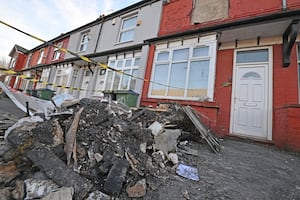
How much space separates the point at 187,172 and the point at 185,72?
4.21m

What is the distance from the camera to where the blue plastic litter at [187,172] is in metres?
2.04

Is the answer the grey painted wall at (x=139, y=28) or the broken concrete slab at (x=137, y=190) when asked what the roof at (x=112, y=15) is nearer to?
the grey painted wall at (x=139, y=28)

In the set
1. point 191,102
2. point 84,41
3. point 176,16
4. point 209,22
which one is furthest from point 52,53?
point 191,102

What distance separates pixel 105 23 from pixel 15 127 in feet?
32.4

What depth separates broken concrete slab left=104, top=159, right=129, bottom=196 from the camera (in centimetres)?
151

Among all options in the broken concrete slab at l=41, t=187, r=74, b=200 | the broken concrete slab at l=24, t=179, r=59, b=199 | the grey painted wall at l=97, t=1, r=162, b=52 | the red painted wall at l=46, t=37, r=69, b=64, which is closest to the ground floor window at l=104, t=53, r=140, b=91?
the grey painted wall at l=97, t=1, r=162, b=52

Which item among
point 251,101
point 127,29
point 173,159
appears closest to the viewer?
point 173,159

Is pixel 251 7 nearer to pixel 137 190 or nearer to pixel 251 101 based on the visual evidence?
pixel 251 101

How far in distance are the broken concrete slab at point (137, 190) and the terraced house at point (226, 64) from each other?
3.57 metres

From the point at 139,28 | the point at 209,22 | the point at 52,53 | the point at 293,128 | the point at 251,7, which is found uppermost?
the point at 139,28

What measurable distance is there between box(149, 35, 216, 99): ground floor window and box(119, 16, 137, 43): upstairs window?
300 cm

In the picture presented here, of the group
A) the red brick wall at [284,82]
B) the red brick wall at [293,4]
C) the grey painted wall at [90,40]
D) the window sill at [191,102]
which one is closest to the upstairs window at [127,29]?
the grey painted wall at [90,40]

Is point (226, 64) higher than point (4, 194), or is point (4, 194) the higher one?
point (226, 64)

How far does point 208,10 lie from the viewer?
608 cm
